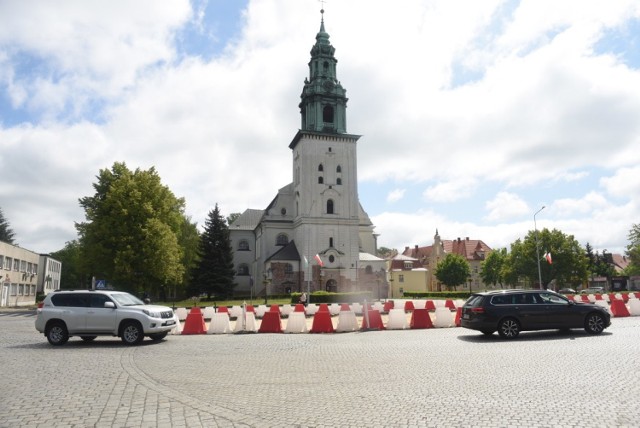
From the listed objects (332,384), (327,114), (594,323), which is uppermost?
(327,114)

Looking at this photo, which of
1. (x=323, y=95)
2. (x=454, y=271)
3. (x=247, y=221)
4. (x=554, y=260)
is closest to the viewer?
(x=323, y=95)

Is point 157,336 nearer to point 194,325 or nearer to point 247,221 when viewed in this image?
point 194,325

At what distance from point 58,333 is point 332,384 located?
10.6 metres

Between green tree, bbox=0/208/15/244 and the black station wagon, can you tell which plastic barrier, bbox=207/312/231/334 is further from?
green tree, bbox=0/208/15/244

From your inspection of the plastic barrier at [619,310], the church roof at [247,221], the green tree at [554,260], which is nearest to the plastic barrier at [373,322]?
the plastic barrier at [619,310]

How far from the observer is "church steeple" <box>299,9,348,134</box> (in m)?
57.6

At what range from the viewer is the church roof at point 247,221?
226 feet

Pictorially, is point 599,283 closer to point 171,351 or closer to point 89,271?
point 89,271

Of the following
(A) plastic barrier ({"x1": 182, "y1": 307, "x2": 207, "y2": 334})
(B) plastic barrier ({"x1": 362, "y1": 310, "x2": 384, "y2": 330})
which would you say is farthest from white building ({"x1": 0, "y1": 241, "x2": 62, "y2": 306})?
(B) plastic barrier ({"x1": 362, "y1": 310, "x2": 384, "y2": 330})

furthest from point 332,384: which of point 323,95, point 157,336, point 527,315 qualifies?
point 323,95

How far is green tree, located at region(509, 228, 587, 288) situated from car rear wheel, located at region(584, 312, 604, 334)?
50.2 m

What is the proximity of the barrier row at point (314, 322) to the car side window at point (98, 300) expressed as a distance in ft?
12.4

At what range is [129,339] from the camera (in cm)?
1470

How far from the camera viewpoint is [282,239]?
61031mm
